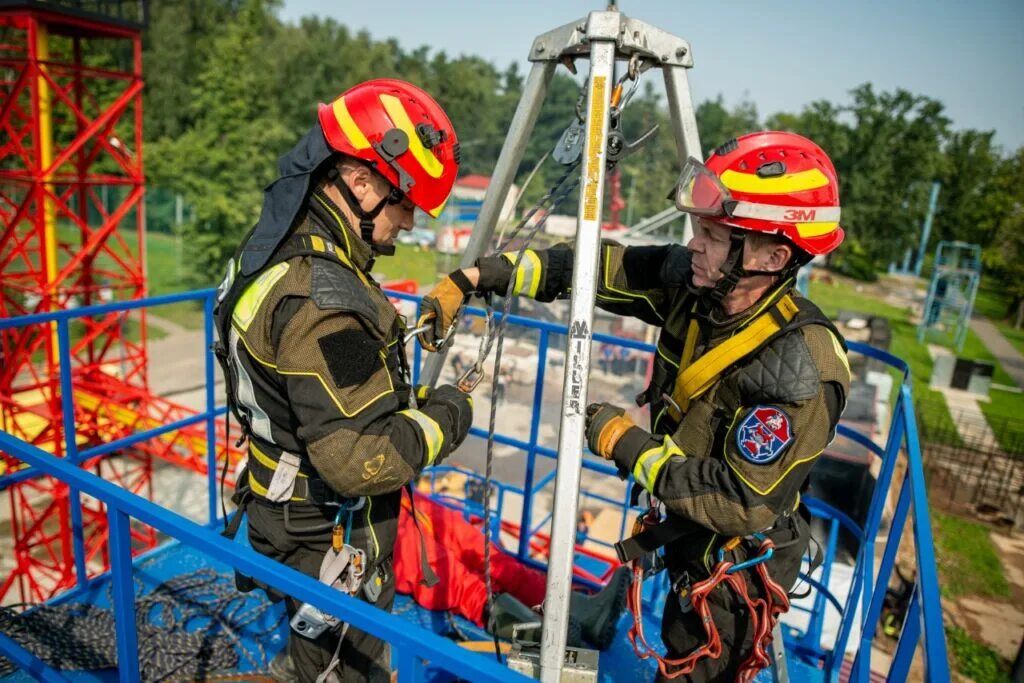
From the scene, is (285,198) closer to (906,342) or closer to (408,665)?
(408,665)

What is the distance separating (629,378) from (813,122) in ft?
132

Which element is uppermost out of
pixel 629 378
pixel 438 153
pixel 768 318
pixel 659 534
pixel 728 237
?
pixel 438 153

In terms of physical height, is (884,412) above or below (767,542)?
below

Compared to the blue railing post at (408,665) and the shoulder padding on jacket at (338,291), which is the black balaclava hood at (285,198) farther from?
the blue railing post at (408,665)

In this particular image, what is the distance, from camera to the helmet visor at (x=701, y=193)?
2.54m

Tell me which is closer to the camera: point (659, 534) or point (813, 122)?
point (659, 534)

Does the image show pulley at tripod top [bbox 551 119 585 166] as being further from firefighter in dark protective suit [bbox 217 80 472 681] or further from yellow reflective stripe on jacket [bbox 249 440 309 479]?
yellow reflective stripe on jacket [bbox 249 440 309 479]

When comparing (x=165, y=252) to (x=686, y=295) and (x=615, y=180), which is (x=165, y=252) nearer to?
(x=615, y=180)

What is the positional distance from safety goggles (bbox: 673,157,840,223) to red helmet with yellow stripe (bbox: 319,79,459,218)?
3.21 feet

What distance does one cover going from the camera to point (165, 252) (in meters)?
40.8

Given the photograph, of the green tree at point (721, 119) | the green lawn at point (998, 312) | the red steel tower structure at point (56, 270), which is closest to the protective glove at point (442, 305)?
the red steel tower structure at point (56, 270)

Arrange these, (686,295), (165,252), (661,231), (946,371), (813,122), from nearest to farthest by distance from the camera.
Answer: (686,295)
(946,371)
(165,252)
(813,122)
(661,231)

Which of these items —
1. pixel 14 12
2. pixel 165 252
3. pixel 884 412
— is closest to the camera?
pixel 14 12

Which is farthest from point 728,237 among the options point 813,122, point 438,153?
point 813,122
